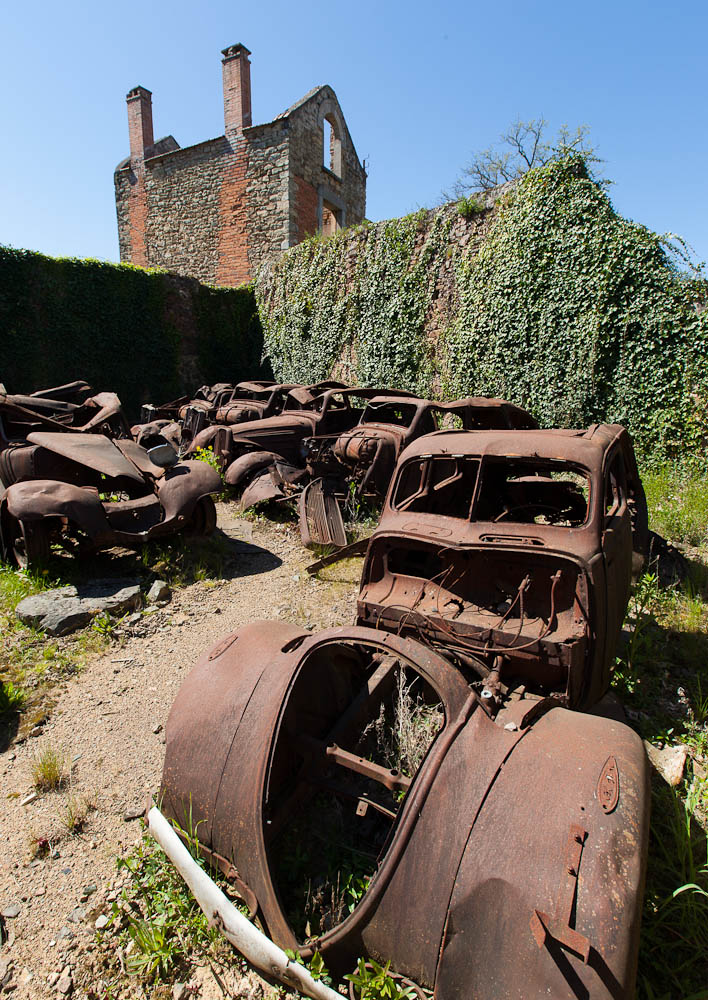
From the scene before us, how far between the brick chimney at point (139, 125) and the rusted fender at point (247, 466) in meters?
18.1

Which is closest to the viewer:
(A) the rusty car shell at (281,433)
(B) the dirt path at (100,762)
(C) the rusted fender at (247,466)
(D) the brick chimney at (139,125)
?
(B) the dirt path at (100,762)

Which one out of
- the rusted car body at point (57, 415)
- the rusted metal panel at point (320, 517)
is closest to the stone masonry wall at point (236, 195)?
the rusted car body at point (57, 415)

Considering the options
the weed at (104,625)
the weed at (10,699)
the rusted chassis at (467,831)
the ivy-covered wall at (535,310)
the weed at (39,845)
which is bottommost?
the weed at (39,845)

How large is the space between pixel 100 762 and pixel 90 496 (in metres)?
2.65

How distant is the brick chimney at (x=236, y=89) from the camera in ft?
56.5

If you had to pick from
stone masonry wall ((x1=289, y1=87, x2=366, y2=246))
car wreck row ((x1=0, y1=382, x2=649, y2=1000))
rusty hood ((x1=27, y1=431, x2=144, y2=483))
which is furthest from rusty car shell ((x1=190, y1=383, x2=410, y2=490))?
stone masonry wall ((x1=289, y1=87, x2=366, y2=246))

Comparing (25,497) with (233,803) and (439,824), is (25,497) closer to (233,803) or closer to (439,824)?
(233,803)

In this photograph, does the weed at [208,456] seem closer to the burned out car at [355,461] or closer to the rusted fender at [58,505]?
the burned out car at [355,461]

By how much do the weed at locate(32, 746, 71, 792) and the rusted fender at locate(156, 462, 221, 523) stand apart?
2778 millimetres

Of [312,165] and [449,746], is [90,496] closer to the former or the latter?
[449,746]

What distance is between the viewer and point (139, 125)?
20.2 m

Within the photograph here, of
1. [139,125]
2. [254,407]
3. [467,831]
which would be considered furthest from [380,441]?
[139,125]

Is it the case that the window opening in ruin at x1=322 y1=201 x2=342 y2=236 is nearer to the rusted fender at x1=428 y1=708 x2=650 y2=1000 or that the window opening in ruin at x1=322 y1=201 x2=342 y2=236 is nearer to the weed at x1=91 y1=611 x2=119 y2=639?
the weed at x1=91 y1=611 x2=119 y2=639

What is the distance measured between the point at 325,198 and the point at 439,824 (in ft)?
67.6
